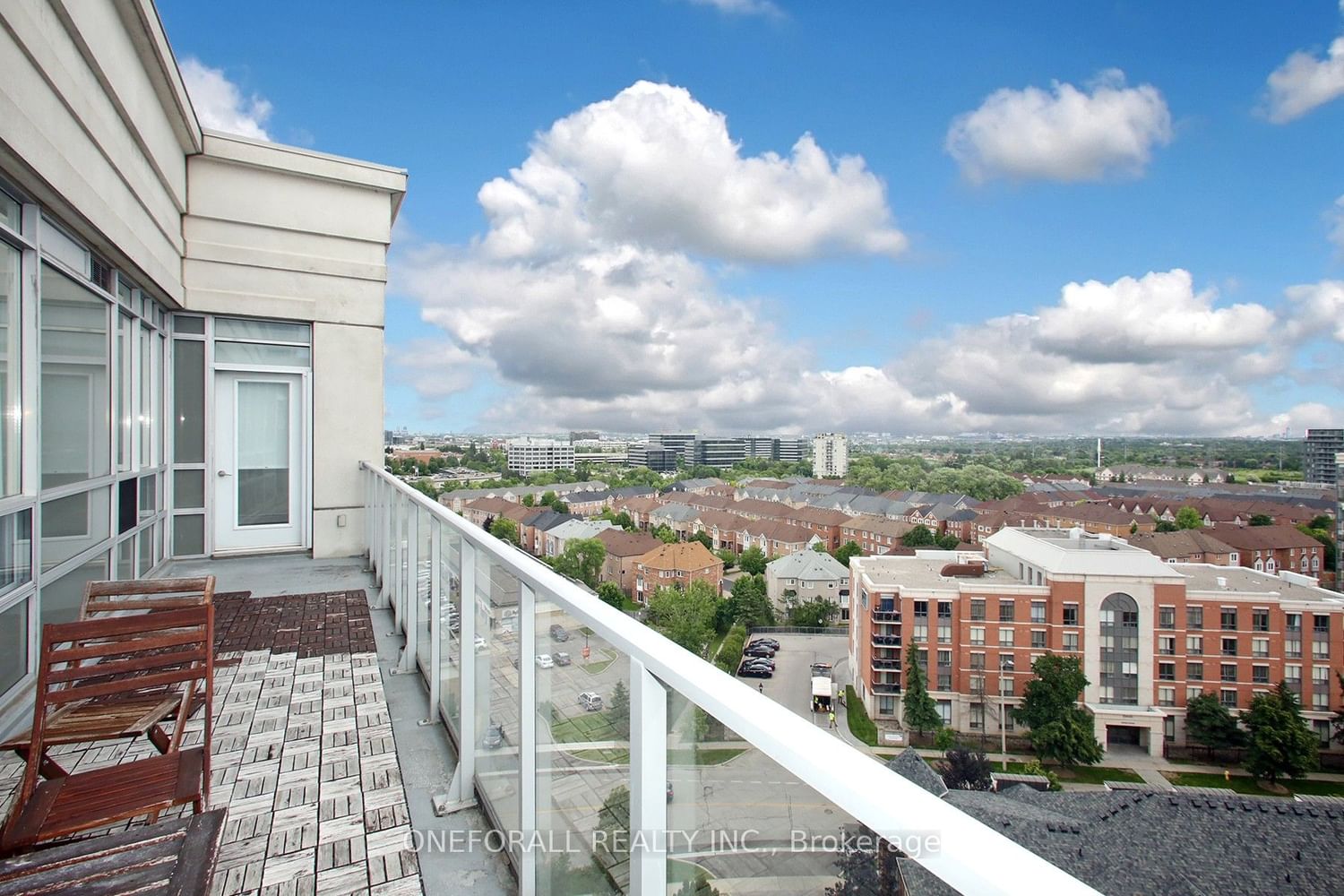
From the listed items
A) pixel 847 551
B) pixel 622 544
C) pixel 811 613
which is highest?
pixel 622 544

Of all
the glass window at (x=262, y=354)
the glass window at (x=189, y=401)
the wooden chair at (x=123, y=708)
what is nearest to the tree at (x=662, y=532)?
the glass window at (x=262, y=354)

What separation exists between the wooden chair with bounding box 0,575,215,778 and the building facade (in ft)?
3.55

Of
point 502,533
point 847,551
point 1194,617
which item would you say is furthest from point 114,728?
point 847,551

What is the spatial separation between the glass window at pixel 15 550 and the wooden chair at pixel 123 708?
1.03 metres

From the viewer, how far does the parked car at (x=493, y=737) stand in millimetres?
1971

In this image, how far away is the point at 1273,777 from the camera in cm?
3039

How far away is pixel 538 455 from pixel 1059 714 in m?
28.2

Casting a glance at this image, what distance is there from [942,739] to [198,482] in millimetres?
31799

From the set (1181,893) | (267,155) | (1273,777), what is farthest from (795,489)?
(267,155)

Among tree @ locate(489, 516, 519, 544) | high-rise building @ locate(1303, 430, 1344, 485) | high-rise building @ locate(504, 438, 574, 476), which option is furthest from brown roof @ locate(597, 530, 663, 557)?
high-rise building @ locate(1303, 430, 1344, 485)

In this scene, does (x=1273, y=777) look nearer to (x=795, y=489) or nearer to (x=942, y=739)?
(x=942, y=739)

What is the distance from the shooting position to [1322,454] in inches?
2260

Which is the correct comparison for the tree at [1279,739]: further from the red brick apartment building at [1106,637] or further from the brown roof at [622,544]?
the brown roof at [622,544]

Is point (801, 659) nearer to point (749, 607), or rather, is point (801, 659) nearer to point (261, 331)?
point (749, 607)
